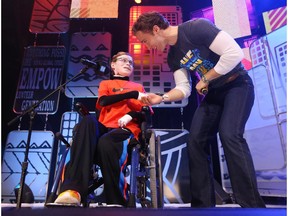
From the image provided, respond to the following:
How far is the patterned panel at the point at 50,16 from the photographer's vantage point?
9.75 ft

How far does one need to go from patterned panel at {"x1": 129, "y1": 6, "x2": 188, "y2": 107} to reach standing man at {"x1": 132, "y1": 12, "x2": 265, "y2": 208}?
1.09 meters

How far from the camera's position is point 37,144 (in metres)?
2.59

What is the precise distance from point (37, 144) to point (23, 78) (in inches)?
31.0

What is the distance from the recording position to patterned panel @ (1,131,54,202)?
2.46 metres

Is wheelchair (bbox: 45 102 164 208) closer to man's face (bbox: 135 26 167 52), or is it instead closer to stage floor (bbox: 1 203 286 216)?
man's face (bbox: 135 26 167 52)

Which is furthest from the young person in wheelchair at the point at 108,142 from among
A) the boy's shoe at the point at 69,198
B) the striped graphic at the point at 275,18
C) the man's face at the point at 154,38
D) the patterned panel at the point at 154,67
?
the striped graphic at the point at 275,18

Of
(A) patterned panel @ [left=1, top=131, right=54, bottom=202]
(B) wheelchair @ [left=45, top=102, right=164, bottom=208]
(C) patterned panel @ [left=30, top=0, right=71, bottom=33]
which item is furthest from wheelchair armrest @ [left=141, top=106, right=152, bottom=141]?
(C) patterned panel @ [left=30, top=0, right=71, bottom=33]

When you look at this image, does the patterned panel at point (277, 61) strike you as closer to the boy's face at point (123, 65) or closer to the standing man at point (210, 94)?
the standing man at point (210, 94)

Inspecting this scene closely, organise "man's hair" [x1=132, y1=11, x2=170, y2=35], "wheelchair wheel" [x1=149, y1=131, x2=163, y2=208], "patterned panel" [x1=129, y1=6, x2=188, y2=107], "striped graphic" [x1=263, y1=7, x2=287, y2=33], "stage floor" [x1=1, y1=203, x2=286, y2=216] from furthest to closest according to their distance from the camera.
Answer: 1. "patterned panel" [x1=129, y1=6, x2=188, y2=107]
2. "striped graphic" [x1=263, y1=7, x2=287, y2=33]
3. "man's hair" [x1=132, y1=11, x2=170, y2=35]
4. "wheelchair wheel" [x1=149, y1=131, x2=163, y2=208]
5. "stage floor" [x1=1, y1=203, x2=286, y2=216]

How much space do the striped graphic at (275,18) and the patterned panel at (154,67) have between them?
0.87 meters

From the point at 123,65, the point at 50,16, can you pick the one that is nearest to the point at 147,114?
the point at 123,65

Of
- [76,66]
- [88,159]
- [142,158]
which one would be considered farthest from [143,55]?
[88,159]

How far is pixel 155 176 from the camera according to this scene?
4.75 feet

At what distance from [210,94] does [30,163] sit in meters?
1.89
